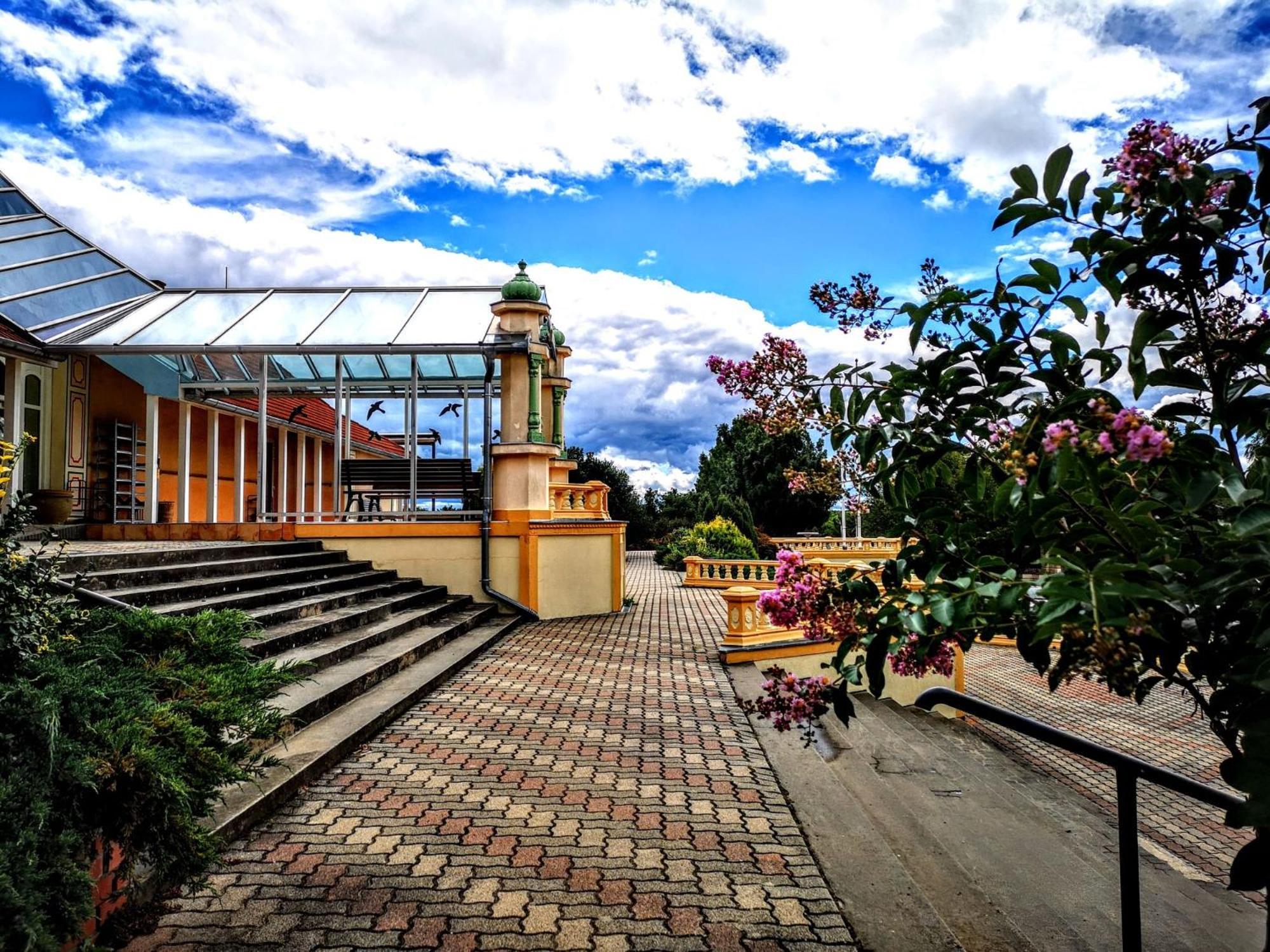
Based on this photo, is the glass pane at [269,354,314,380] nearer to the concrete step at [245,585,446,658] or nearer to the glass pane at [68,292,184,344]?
the glass pane at [68,292,184,344]

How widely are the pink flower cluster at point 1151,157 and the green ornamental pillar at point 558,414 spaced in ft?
48.5

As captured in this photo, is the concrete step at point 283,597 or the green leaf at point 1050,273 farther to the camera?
the concrete step at point 283,597

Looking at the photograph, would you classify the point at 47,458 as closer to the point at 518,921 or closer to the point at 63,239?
the point at 63,239

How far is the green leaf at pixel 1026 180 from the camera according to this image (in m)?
1.92

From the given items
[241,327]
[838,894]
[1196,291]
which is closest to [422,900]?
[838,894]

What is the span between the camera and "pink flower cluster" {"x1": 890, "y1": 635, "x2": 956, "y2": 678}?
2.07 meters

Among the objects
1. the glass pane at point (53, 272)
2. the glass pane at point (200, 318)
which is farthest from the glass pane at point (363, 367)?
the glass pane at point (53, 272)

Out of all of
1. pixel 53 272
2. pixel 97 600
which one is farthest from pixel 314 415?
pixel 97 600

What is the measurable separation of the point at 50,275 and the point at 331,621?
1078 centimetres

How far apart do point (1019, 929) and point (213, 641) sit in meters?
4.35

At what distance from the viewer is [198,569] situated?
8531 mm

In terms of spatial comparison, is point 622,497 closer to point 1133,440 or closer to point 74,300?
point 74,300

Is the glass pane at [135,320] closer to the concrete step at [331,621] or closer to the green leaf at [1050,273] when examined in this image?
the concrete step at [331,621]

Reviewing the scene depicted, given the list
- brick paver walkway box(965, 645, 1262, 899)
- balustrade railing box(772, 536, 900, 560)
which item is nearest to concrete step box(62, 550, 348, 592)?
brick paver walkway box(965, 645, 1262, 899)
